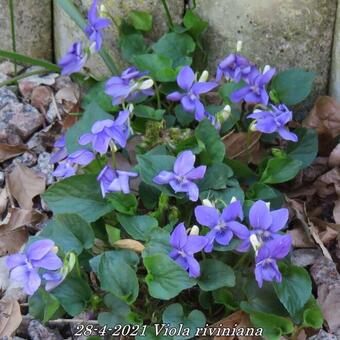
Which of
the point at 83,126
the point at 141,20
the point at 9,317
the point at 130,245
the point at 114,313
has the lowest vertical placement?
the point at 9,317

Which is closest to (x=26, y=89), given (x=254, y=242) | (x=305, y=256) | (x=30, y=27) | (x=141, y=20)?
(x=30, y=27)

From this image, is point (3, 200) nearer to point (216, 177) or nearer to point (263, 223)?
point (216, 177)

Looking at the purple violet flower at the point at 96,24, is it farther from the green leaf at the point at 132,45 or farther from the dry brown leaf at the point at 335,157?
the dry brown leaf at the point at 335,157

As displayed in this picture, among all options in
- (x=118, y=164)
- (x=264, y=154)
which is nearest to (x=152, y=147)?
(x=118, y=164)

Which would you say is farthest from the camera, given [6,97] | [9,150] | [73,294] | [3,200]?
[6,97]

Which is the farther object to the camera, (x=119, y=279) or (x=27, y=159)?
(x=27, y=159)

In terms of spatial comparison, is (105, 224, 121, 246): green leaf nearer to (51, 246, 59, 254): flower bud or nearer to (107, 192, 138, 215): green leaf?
(107, 192, 138, 215): green leaf
